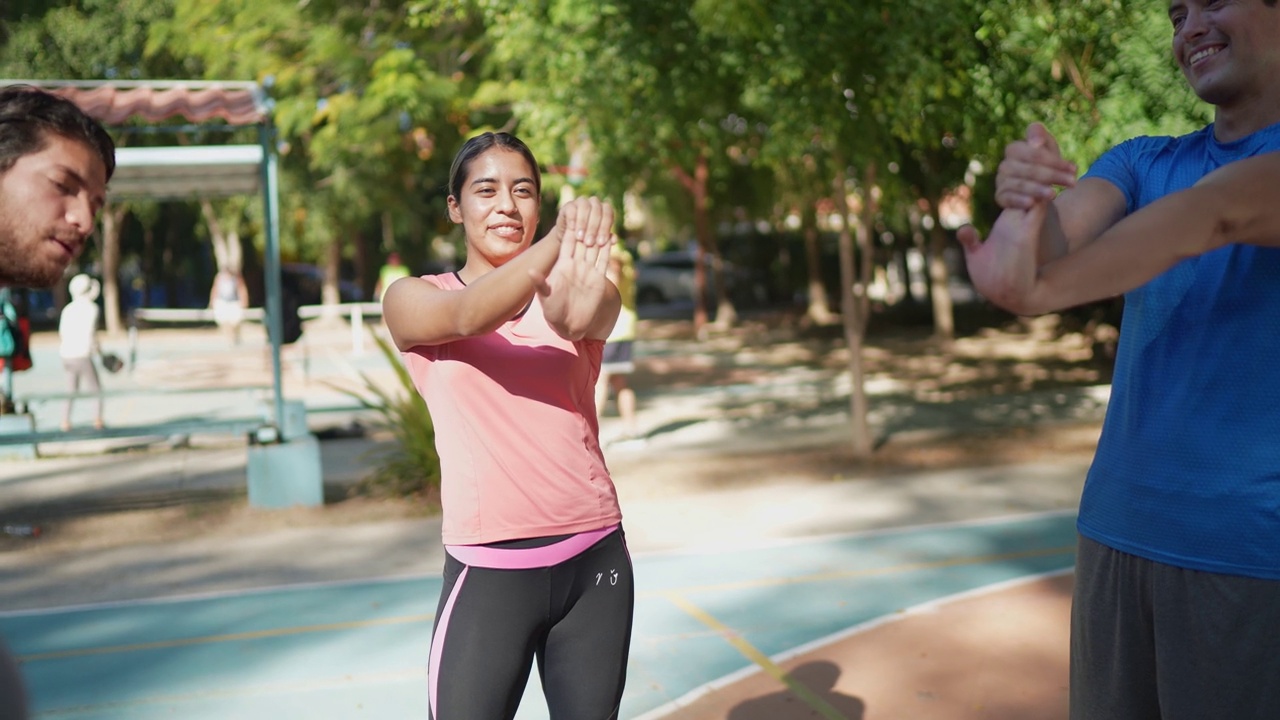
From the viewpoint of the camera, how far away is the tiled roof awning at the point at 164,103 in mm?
8289

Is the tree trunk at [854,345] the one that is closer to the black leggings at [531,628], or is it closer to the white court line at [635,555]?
the white court line at [635,555]

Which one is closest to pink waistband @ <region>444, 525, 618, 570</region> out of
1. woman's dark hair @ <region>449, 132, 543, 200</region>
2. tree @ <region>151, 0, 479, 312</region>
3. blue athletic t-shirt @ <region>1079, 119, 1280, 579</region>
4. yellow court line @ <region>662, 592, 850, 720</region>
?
woman's dark hair @ <region>449, 132, 543, 200</region>

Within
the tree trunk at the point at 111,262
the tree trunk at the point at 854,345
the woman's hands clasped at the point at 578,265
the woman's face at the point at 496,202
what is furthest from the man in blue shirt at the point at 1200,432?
the tree trunk at the point at 111,262

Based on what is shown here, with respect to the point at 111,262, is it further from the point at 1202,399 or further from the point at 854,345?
the point at 1202,399

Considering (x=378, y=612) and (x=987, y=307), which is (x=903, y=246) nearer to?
(x=987, y=307)

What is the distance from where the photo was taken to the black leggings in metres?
2.76

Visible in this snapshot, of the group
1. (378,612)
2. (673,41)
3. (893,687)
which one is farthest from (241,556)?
(673,41)

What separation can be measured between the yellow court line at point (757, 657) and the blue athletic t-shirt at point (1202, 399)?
2.84m

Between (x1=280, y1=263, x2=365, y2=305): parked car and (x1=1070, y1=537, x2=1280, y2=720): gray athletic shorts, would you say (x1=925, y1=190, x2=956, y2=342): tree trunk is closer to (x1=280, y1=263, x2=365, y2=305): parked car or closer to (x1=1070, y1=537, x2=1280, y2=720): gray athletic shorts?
(x1=280, y1=263, x2=365, y2=305): parked car

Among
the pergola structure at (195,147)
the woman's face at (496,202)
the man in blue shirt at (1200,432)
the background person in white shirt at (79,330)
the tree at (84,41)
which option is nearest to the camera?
the man in blue shirt at (1200,432)

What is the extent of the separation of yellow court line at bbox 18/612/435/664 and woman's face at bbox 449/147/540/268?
12.6 ft

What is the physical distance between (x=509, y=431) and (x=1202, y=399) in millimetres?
1469

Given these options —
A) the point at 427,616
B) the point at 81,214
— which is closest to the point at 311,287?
the point at 427,616

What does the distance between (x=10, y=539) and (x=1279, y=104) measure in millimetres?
8618
